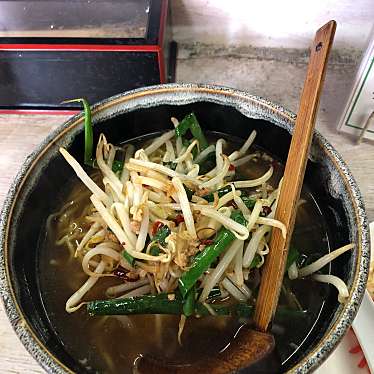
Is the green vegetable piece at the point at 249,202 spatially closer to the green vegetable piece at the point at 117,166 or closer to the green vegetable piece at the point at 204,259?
the green vegetable piece at the point at 204,259

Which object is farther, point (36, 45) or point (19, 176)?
point (36, 45)

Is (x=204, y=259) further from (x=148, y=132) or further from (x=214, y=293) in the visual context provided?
(x=148, y=132)

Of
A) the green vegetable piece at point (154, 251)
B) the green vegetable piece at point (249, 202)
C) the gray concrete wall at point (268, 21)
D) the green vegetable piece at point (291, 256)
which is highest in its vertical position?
the gray concrete wall at point (268, 21)

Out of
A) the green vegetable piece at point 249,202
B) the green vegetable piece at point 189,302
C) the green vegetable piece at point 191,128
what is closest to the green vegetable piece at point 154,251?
the green vegetable piece at point 189,302

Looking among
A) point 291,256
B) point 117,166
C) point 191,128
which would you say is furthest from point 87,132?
point 291,256

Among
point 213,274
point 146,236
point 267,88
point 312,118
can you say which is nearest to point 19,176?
point 146,236

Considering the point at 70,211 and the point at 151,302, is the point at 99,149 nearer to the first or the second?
the point at 70,211
